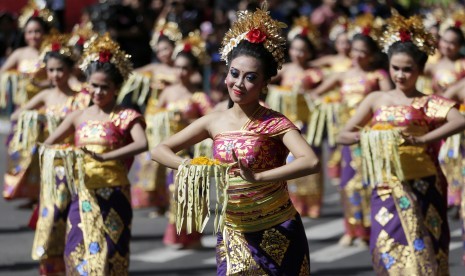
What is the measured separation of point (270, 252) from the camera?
20.5 feet

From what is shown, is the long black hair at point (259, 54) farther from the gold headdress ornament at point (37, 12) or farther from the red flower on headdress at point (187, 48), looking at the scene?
the gold headdress ornament at point (37, 12)

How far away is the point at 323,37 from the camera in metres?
16.5

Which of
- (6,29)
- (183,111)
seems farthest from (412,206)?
(6,29)

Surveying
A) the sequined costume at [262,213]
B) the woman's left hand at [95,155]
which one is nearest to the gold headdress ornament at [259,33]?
the sequined costume at [262,213]

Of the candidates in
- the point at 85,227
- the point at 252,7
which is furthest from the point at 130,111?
the point at 252,7

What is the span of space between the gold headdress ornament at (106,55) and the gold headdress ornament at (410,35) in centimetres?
176

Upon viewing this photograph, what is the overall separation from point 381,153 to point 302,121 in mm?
4915

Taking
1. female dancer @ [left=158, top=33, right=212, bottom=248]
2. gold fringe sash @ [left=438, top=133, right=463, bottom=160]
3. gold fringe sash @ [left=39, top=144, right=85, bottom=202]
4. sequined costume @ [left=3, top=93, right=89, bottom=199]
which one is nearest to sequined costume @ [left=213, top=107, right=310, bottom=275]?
gold fringe sash @ [left=39, top=144, right=85, bottom=202]

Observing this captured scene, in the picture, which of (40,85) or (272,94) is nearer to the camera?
(40,85)

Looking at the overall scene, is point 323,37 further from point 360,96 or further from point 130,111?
point 130,111

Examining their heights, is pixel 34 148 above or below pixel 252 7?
below

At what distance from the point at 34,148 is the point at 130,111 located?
7.70 feet

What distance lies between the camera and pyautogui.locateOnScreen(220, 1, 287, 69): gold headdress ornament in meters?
6.30

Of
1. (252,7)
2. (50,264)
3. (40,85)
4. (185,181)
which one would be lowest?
(50,264)
